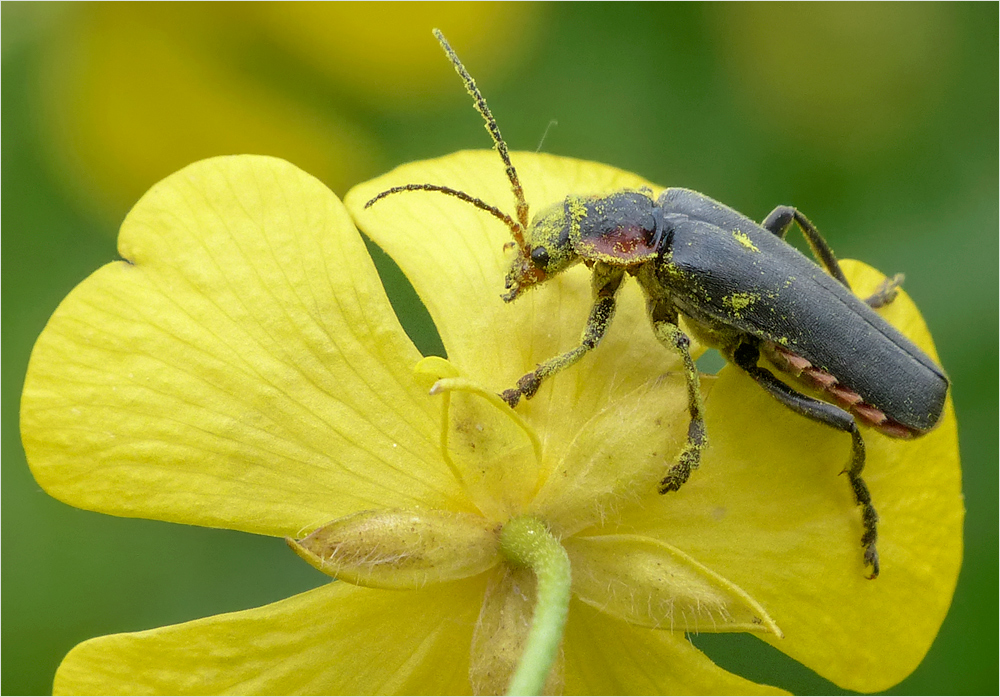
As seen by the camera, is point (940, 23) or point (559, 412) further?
point (940, 23)

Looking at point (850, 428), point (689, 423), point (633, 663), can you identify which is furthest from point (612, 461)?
point (850, 428)

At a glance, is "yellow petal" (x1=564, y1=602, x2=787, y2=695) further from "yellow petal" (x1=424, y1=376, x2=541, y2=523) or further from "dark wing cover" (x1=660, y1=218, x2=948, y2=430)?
"dark wing cover" (x1=660, y1=218, x2=948, y2=430)

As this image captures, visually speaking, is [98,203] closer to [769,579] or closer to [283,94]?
[283,94]

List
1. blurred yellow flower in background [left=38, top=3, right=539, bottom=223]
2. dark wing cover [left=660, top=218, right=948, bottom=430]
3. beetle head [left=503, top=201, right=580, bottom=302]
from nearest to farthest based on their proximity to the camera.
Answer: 1. beetle head [left=503, top=201, right=580, bottom=302]
2. dark wing cover [left=660, top=218, right=948, bottom=430]
3. blurred yellow flower in background [left=38, top=3, right=539, bottom=223]

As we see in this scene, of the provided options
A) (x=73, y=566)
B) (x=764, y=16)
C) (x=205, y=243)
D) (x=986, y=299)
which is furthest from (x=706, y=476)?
(x=764, y=16)

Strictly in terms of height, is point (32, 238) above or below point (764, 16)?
below

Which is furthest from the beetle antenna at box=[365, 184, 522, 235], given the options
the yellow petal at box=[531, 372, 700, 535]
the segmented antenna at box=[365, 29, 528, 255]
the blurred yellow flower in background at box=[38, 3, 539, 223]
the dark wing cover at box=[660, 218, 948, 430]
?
the blurred yellow flower in background at box=[38, 3, 539, 223]

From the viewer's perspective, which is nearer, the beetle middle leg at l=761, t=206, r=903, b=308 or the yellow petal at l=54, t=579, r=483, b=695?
the yellow petal at l=54, t=579, r=483, b=695
